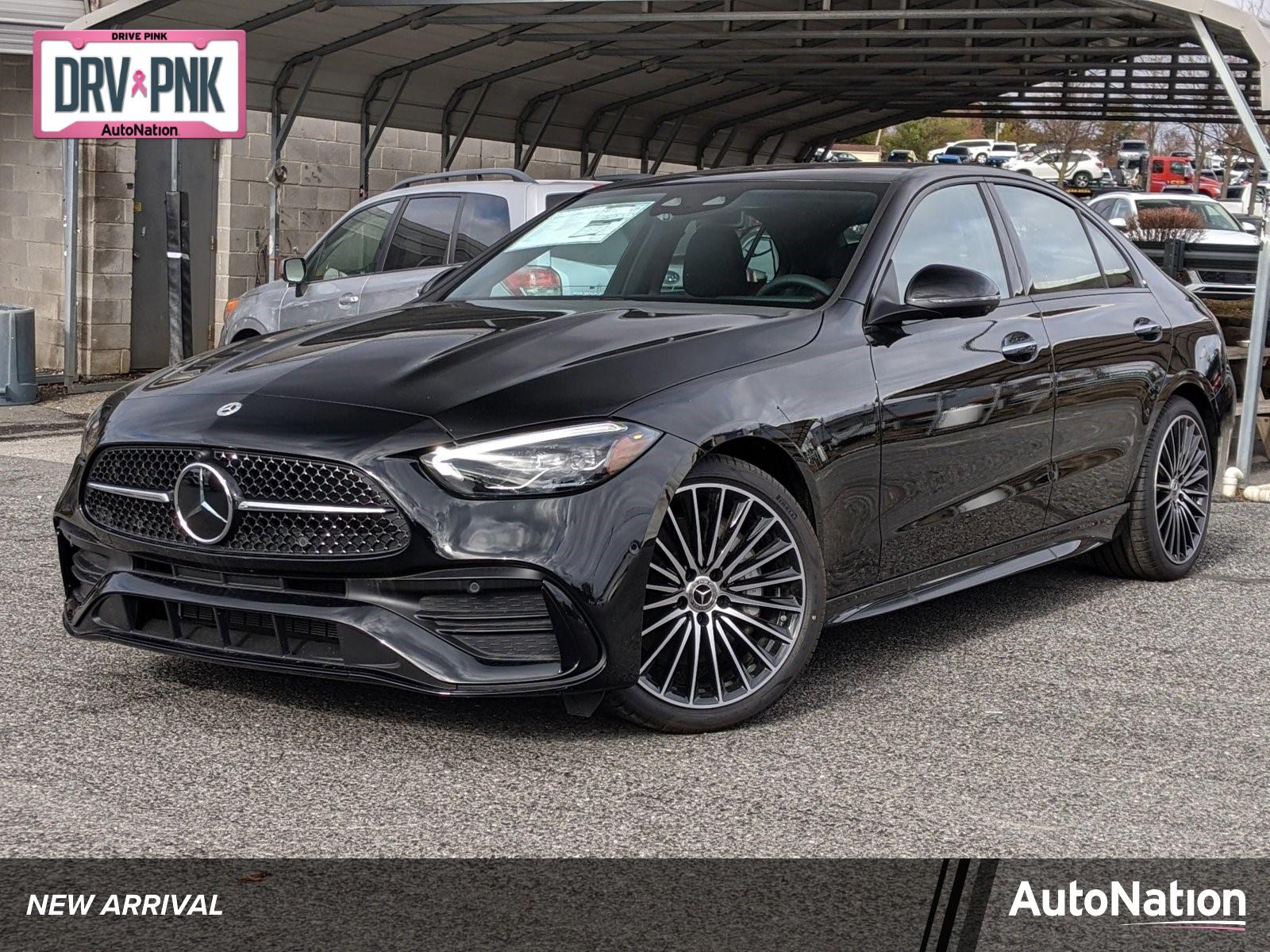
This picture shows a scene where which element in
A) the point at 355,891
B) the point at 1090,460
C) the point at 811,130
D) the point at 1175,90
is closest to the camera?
the point at 355,891

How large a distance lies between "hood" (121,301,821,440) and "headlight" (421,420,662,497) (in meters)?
0.05

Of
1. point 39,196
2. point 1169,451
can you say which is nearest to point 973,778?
point 1169,451

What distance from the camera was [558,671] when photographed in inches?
165

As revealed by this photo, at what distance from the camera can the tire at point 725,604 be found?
443cm

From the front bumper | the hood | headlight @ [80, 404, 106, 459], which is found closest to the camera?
the front bumper

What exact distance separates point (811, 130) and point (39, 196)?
13.1 meters

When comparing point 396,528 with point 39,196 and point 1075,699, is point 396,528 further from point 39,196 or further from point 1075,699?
point 39,196

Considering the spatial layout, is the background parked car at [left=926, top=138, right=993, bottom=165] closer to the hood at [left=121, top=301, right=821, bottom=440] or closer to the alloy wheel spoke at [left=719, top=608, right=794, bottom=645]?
the hood at [left=121, top=301, right=821, bottom=440]

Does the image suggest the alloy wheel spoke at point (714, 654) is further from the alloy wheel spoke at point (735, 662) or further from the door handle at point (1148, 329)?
the door handle at point (1148, 329)

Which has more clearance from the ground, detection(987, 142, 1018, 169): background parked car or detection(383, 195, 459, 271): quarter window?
detection(383, 195, 459, 271): quarter window

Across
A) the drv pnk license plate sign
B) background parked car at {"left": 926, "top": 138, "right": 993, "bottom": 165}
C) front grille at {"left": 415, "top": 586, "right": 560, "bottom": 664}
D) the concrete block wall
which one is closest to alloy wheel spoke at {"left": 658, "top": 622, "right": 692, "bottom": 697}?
front grille at {"left": 415, "top": 586, "right": 560, "bottom": 664}

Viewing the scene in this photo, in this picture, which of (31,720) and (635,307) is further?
(635,307)

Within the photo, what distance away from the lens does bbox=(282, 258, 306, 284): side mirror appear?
10.1 metres

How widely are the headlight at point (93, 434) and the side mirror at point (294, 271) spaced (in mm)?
5249
